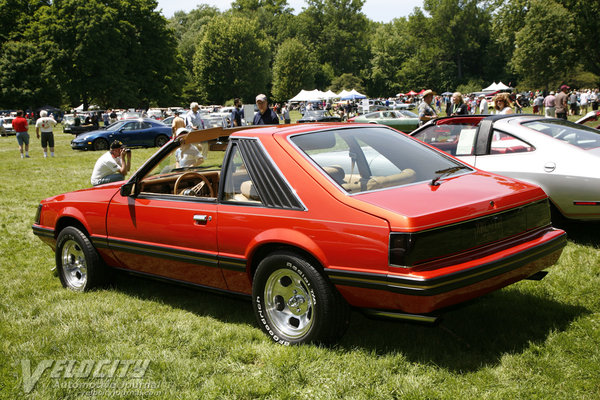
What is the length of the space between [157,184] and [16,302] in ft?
5.59

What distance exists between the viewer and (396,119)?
28.5m

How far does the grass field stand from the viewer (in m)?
3.21

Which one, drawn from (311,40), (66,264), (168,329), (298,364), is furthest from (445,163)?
(311,40)

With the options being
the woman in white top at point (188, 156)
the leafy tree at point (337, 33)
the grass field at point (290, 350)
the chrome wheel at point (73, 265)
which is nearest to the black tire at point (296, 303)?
the grass field at point (290, 350)

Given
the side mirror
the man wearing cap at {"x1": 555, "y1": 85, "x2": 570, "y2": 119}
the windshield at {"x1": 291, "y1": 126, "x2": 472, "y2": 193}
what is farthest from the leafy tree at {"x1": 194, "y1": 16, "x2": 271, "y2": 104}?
the windshield at {"x1": 291, "y1": 126, "x2": 472, "y2": 193}

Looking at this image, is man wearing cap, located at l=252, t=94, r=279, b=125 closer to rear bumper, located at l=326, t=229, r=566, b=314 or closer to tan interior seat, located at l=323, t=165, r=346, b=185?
tan interior seat, located at l=323, t=165, r=346, b=185

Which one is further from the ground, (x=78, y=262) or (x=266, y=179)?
(x=266, y=179)

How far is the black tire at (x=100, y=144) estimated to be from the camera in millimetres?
23812

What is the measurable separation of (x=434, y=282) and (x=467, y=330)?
1.03m

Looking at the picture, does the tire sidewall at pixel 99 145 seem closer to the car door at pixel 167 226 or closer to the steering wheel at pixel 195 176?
the car door at pixel 167 226

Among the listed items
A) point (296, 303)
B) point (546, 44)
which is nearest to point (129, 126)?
point (296, 303)

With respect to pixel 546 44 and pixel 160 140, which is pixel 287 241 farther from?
pixel 546 44

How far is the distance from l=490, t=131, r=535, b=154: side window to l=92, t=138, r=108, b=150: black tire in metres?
20.5

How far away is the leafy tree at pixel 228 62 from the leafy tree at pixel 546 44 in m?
35.9
